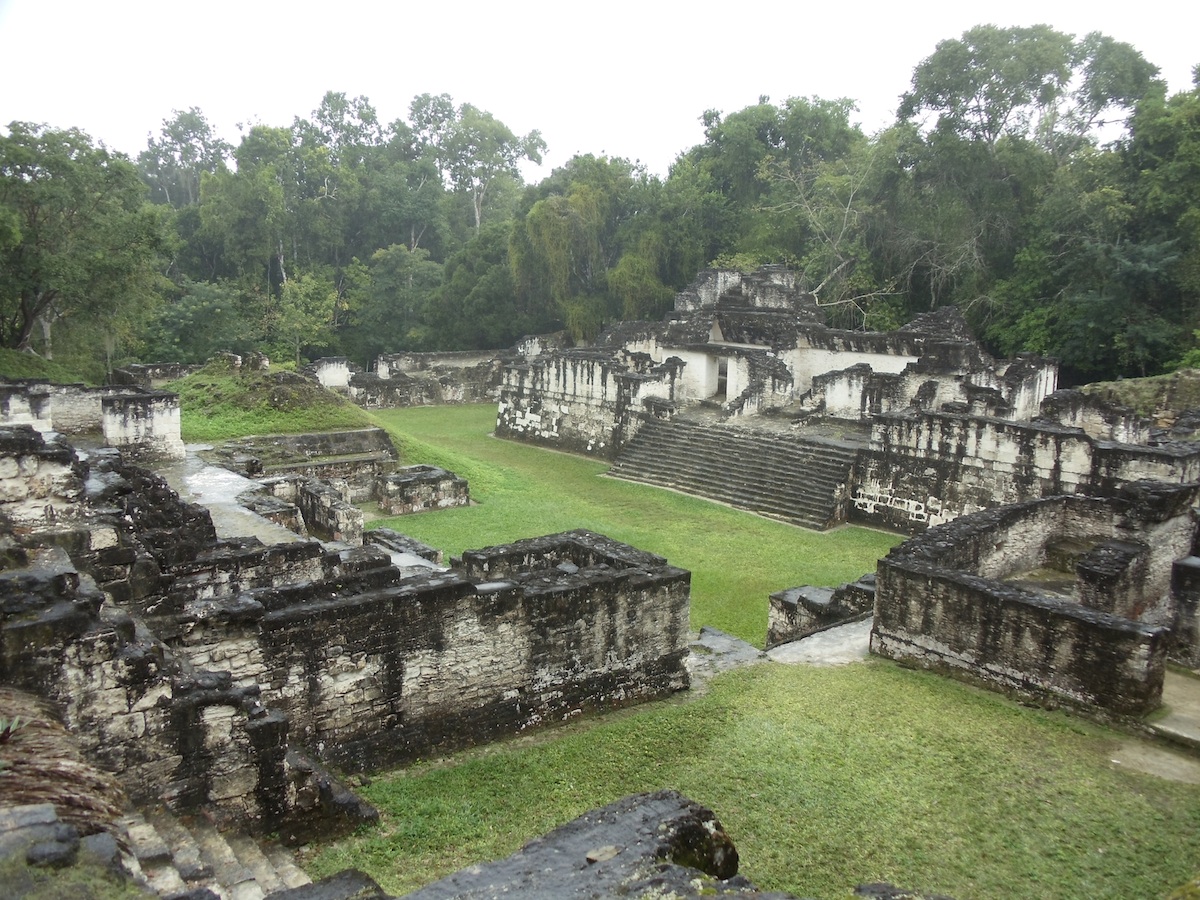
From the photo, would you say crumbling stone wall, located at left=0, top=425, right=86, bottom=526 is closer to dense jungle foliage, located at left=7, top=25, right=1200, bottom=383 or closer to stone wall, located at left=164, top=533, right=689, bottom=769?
stone wall, located at left=164, top=533, right=689, bottom=769

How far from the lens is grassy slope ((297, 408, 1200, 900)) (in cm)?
559

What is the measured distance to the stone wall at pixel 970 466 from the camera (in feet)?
43.5

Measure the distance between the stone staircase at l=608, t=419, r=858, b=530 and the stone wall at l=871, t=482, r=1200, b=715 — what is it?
5440mm

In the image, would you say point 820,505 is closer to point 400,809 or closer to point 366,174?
point 400,809

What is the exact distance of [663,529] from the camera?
16.2m

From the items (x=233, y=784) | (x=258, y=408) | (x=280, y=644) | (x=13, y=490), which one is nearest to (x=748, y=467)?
(x=258, y=408)

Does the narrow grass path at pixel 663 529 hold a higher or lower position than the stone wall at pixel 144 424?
lower

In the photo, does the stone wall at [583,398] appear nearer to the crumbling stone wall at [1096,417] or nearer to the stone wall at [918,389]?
the stone wall at [918,389]

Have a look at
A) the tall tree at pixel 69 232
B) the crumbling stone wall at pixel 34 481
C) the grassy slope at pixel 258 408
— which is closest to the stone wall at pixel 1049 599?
the crumbling stone wall at pixel 34 481

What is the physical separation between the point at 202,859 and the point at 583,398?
19133 millimetres

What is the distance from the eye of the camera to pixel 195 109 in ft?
211

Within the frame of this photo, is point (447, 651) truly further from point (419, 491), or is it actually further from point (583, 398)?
point (583, 398)

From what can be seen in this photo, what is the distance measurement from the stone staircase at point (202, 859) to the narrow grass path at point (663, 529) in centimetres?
694

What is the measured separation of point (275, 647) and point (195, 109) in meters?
68.7
